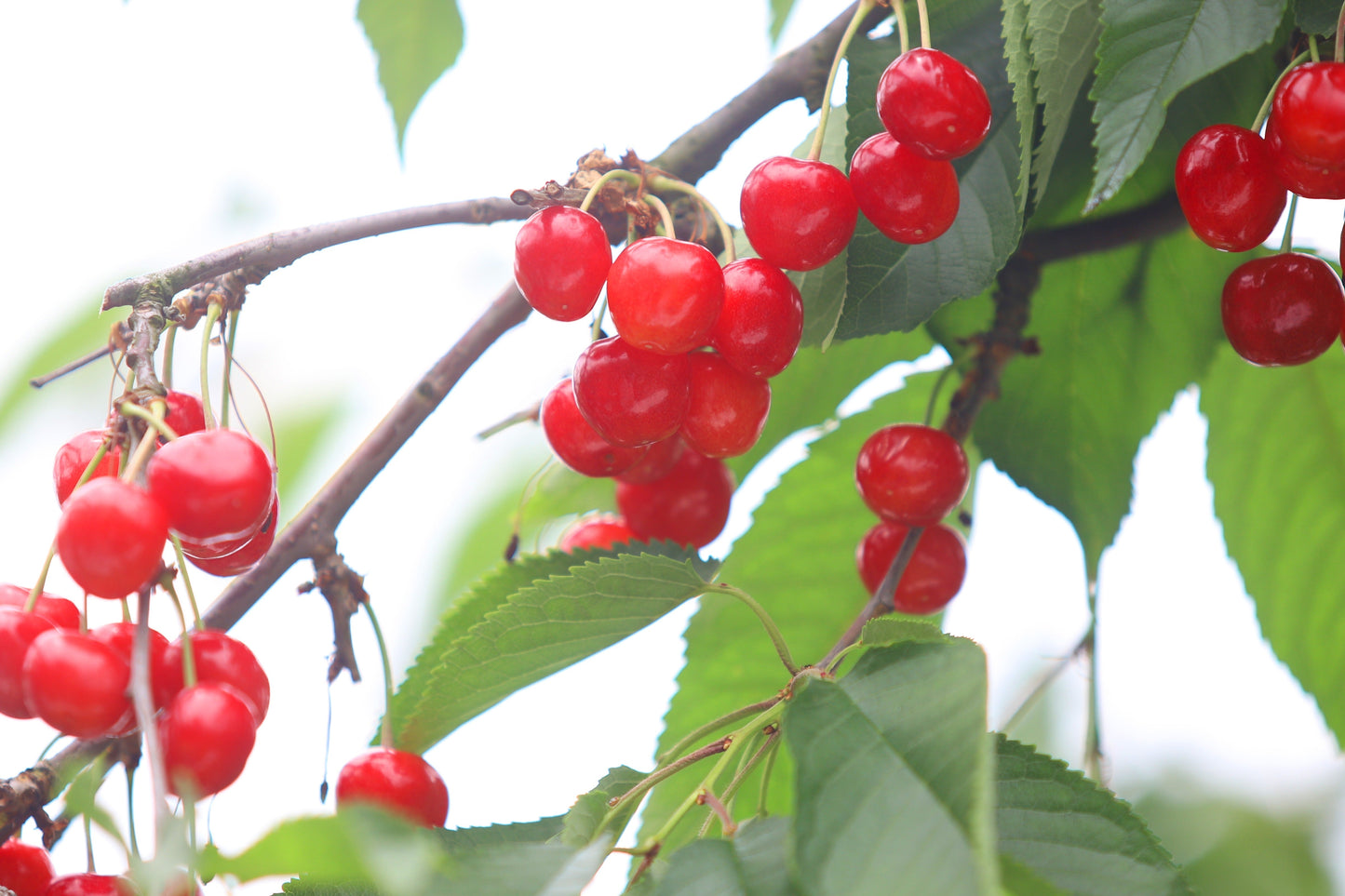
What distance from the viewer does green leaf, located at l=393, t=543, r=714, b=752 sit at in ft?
2.00

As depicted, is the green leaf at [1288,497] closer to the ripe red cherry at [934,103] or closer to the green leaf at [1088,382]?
the green leaf at [1088,382]

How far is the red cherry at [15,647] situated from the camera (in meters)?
0.50

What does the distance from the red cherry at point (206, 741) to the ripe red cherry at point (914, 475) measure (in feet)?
1.55

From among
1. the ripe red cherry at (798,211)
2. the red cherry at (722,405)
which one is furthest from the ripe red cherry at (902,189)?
the red cherry at (722,405)

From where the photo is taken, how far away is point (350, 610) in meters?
0.68

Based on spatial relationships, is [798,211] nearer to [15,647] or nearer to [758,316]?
[758,316]

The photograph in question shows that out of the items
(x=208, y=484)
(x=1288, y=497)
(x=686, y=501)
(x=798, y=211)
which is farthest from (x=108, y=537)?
(x=1288, y=497)

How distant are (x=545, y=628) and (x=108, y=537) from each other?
0.86 feet

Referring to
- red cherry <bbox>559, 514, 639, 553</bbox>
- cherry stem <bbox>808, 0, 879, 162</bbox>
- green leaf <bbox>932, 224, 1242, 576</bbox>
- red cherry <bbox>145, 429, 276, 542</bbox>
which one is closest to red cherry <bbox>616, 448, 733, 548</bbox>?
red cherry <bbox>559, 514, 639, 553</bbox>

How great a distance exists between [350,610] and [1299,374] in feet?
2.64

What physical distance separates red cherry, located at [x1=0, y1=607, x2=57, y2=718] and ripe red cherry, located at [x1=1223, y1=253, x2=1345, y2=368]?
2.18ft

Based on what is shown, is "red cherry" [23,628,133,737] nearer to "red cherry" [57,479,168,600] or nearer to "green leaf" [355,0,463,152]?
"red cherry" [57,479,168,600]

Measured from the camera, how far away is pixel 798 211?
582 millimetres

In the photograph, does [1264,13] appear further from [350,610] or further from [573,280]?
[350,610]
